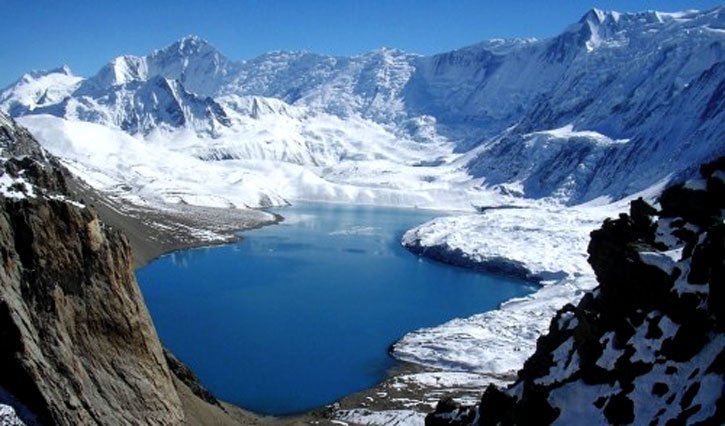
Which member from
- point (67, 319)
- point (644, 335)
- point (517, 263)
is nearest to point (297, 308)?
point (517, 263)

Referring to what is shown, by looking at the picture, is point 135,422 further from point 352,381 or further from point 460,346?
point 460,346

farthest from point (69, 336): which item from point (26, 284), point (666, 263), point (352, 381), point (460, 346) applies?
point (460, 346)

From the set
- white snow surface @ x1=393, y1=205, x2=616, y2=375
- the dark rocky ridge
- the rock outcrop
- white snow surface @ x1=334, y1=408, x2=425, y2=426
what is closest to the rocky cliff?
A: the rock outcrop

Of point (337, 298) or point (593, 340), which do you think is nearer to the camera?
point (593, 340)

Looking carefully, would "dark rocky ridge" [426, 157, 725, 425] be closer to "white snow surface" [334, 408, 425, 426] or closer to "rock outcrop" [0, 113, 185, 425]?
"white snow surface" [334, 408, 425, 426]

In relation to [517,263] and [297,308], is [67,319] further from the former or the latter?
[517,263]
